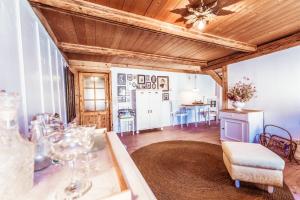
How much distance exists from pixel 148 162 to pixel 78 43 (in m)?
2.82

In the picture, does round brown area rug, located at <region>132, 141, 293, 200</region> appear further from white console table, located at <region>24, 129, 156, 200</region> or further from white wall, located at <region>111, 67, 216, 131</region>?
white wall, located at <region>111, 67, 216, 131</region>

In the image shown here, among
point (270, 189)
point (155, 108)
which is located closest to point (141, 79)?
point (155, 108)

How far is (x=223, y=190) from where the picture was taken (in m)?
1.80

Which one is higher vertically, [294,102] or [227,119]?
[294,102]

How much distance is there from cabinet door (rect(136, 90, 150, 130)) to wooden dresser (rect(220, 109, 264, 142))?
7.87 ft

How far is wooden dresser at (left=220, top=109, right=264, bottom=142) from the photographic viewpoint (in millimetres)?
2984

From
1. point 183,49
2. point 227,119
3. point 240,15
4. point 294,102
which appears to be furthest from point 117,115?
point 294,102

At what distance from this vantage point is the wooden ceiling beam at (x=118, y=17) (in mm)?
1501

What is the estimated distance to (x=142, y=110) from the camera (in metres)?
4.73

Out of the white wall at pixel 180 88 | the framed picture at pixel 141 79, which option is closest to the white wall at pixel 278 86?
the white wall at pixel 180 88

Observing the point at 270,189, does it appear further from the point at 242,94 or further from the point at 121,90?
the point at 121,90

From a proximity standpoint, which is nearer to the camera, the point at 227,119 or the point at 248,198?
the point at 248,198

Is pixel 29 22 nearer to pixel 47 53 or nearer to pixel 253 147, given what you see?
pixel 47 53

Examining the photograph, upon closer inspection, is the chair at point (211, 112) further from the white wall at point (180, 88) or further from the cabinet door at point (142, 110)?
the cabinet door at point (142, 110)
